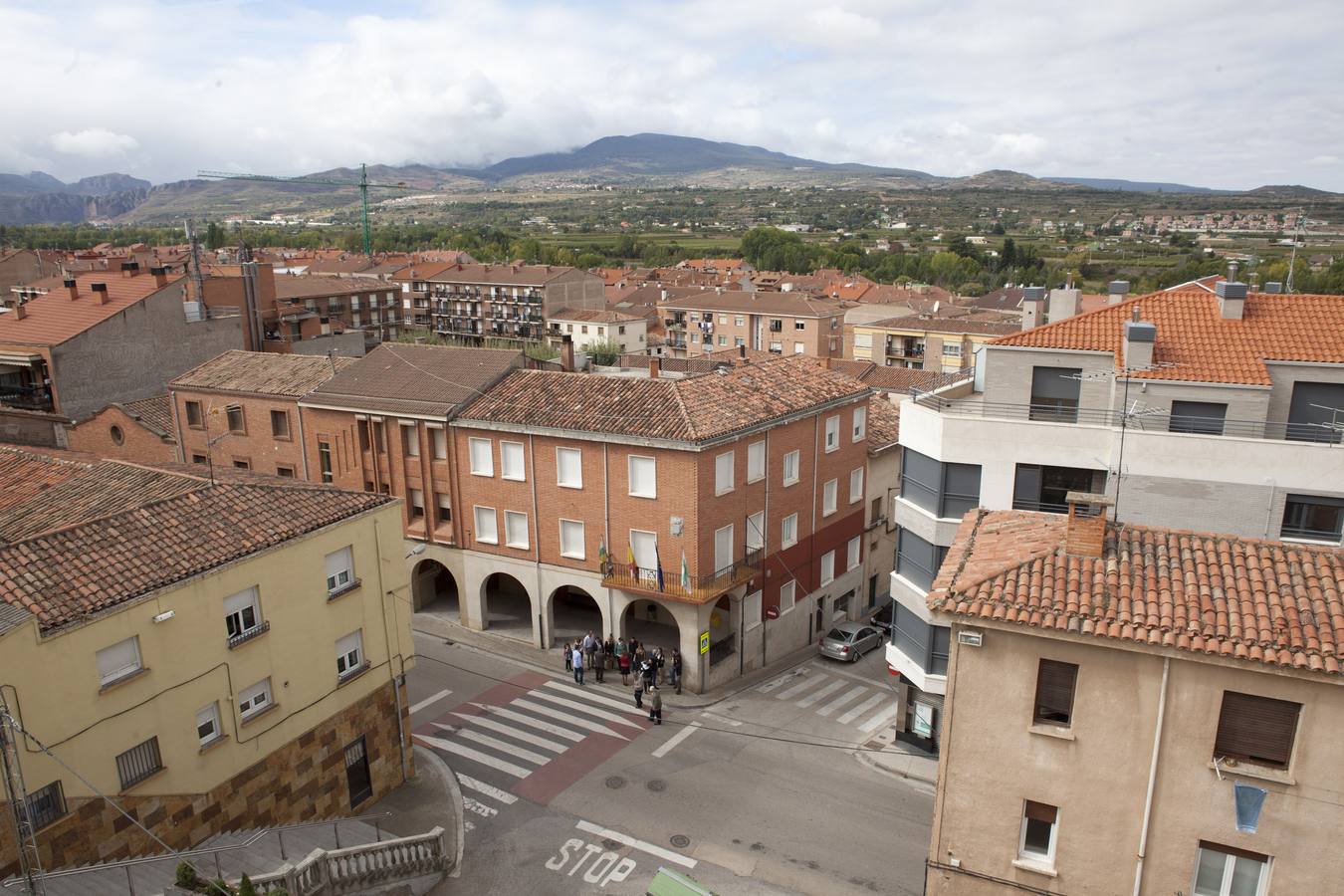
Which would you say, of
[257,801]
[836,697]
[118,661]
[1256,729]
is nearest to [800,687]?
[836,697]

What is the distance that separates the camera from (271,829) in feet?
65.7

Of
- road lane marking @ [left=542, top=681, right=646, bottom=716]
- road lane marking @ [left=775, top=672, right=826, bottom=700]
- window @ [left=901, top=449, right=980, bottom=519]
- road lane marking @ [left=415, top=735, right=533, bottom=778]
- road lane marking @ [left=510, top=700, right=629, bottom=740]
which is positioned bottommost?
road lane marking @ [left=775, top=672, right=826, bottom=700]

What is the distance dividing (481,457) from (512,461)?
143cm

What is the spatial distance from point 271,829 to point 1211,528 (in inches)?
931

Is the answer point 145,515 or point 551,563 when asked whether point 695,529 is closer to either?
point 551,563

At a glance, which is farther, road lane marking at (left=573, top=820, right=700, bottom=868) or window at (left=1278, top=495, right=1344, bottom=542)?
road lane marking at (left=573, top=820, right=700, bottom=868)

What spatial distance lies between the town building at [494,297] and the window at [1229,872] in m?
109

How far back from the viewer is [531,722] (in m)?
29.4

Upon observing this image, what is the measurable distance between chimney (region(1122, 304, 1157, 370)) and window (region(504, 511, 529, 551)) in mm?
21341

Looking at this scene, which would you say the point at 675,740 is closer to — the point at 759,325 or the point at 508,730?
the point at 508,730

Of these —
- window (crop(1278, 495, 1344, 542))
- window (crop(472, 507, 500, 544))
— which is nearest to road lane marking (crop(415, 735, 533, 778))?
window (crop(472, 507, 500, 544))

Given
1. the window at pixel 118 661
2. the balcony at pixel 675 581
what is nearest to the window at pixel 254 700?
the window at pixel 118 661

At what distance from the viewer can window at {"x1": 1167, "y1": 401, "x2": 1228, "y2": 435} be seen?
23.5 m

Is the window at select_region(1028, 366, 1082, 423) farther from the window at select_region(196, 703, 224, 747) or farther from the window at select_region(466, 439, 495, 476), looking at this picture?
the window at select_region(196, 703, 224, 747)
